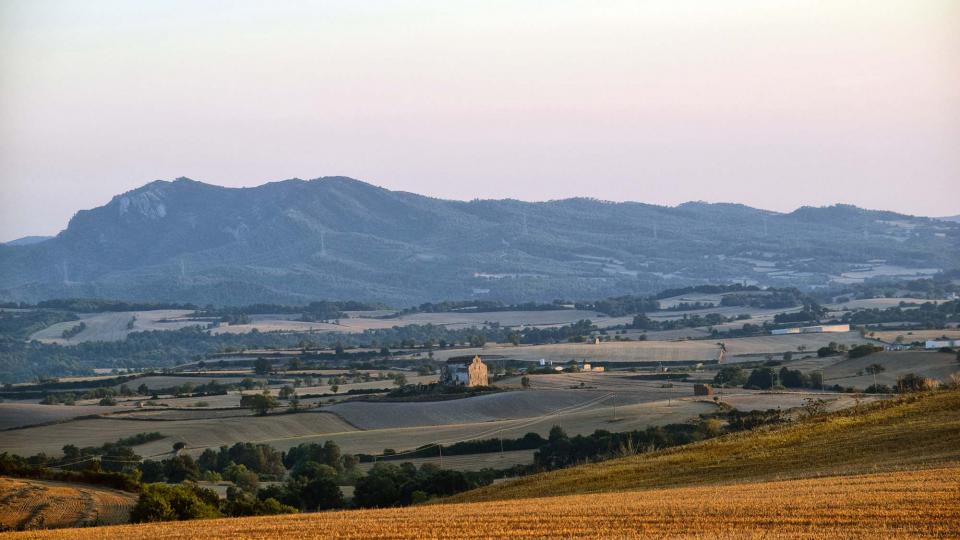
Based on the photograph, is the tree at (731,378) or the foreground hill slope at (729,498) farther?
the tree at (731,378)

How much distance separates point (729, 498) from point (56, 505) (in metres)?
15.9

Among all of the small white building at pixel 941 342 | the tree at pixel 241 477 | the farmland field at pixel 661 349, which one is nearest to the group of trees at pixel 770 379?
the small white building at pixel 941 342

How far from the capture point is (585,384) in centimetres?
9681

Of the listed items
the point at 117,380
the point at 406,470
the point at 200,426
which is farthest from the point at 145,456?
the point at 117,380

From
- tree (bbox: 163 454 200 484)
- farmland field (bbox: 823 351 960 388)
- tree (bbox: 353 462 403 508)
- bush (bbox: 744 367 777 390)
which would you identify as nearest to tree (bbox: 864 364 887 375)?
farmland field (bbox: 823 351 960 388)

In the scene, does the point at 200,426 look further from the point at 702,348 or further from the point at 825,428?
the point at 702,348

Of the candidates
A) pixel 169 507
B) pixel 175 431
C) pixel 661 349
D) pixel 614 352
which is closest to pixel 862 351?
pixel 614 352

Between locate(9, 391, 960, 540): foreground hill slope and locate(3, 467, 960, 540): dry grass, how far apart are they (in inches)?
1.1

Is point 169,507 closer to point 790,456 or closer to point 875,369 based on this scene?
point 790,456

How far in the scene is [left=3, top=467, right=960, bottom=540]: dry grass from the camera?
22.1 meters

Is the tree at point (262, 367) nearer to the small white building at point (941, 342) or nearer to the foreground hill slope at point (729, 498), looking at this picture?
the small white building at point (941, 342)

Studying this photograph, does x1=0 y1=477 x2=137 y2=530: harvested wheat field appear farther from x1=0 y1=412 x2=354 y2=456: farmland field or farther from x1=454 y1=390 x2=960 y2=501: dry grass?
x1=0 y1=412 x2=354 y2=456: farmland field

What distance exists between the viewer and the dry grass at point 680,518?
22094mm

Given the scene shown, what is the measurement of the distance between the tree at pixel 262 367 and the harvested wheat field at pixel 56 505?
293ft
